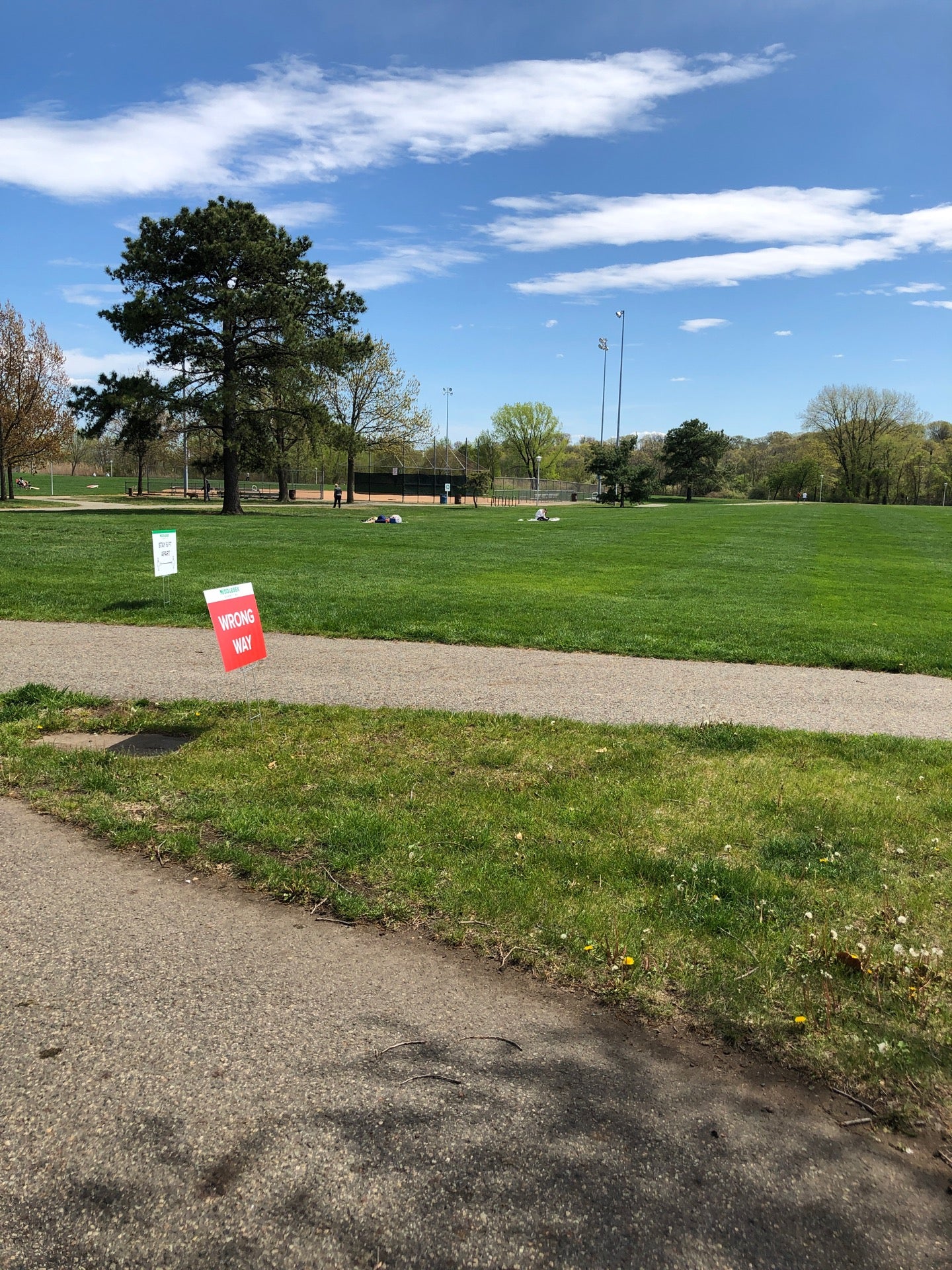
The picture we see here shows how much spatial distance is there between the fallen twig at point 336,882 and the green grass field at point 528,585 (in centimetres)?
604

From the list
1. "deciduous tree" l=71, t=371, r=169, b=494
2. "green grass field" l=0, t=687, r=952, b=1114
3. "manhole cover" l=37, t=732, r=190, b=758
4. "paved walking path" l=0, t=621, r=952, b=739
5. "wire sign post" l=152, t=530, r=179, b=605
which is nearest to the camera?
"green grass field" l=0, t=687, r=952, b=1114

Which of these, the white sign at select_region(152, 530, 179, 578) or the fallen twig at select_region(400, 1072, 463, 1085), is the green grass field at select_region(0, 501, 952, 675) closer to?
the white sign at select_region(152, 530, 179, 578)

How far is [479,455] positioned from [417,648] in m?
103

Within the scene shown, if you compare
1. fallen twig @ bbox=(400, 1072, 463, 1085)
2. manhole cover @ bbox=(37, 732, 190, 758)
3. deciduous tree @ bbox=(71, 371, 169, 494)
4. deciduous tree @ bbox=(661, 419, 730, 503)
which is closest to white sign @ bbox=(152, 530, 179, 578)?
manhole cover @ bbox=(37, 732, 190, 758)

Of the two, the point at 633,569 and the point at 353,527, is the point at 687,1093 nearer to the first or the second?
the point at 633,569

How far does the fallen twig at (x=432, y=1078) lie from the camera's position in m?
2.81

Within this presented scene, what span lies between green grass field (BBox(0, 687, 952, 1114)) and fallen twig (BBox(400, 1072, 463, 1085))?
772 millimetres

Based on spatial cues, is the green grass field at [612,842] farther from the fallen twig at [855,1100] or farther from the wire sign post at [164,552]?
the wire sign post at [164,552]

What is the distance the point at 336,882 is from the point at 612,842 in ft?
4.85

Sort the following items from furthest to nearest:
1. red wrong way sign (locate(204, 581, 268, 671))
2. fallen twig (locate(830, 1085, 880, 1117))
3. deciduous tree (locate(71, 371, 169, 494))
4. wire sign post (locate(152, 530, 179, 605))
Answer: deciduous tree (locate(71, 371, 169, 494)) < wire sign post (locate(152, 530, 179, 605)) < red wrong way sign (locate(204, 581, 268, 671)) < fallen twig (locate(830, 1085, 880, 1117))

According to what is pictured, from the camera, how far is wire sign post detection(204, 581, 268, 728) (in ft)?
21.4

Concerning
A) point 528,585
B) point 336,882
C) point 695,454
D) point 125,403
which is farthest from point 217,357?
point 695,454

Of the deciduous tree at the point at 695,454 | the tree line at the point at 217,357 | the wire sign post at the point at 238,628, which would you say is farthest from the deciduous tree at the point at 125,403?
the deciduous tree at the point at 695,454

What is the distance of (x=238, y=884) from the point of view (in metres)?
4.24
